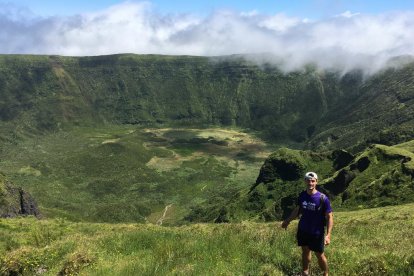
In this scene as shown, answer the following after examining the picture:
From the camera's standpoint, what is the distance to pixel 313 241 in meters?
15.1

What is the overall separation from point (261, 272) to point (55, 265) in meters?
9.22

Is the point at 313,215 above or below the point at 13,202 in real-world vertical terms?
above

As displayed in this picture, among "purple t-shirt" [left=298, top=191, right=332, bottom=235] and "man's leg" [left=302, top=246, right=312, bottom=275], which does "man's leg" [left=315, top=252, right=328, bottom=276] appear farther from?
"purple t-shirt" [left=298, top=191, right=332, bottom=235]

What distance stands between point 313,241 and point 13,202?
141 meters

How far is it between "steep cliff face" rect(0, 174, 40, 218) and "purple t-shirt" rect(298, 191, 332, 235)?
12089 centimetres

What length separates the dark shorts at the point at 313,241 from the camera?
14.9 meters

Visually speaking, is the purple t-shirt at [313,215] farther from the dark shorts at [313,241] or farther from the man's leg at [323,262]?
the man's leg at [323,262]

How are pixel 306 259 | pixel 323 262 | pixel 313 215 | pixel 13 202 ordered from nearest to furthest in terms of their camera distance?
1. pixel 323 262
2. pixel 306 259
3. pixel 313 215
4. pixel 13 202

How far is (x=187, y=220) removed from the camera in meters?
193

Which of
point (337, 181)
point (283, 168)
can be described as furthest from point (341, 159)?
point (337, 181)

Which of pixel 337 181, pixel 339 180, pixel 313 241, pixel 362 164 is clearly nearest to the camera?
pixel 313 241

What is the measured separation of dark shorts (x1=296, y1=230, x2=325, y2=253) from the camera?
14.9 metres

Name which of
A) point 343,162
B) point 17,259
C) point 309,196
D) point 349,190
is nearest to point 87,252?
point 17,259

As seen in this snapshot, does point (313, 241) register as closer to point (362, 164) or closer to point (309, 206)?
point (309, 206)
